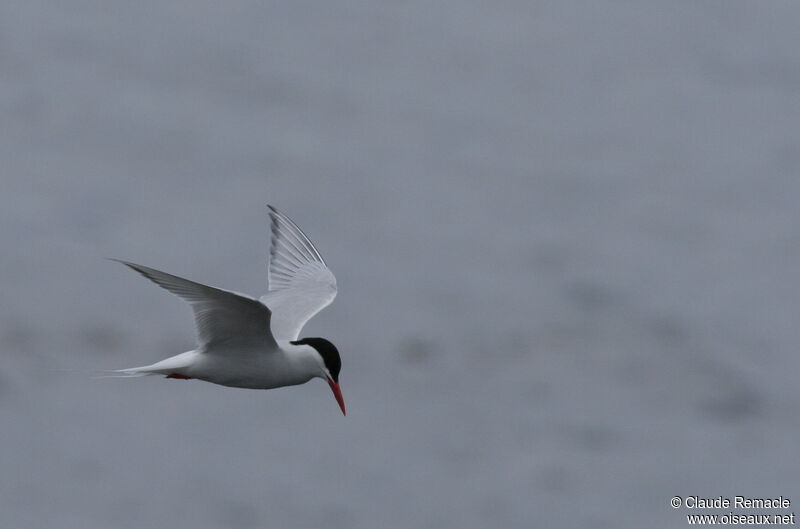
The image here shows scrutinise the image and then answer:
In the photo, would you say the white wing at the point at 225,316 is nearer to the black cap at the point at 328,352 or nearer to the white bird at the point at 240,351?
the white bird at the point at 240,351

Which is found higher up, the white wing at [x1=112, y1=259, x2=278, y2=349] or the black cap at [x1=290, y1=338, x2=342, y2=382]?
the white wing at [x1=112, y1=259, x2=278, y2=349]

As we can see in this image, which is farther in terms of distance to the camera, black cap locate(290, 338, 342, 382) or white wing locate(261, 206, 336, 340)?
white wing locate(261, 206, 336, 340)

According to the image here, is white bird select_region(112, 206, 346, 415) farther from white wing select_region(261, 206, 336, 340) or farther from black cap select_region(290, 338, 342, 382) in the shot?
white wing select_region(261, 206, 336, 340)

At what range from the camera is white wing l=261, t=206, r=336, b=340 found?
10.5 metres

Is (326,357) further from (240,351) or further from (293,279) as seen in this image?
(293,279)

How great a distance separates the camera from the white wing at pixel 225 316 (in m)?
8.32

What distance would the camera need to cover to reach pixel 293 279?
433 inches

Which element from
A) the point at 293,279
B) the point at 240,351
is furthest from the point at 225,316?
the point at 293,279

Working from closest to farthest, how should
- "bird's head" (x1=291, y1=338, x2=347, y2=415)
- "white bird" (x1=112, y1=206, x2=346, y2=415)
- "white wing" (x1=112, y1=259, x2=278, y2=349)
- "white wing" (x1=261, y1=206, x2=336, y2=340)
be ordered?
"white wing" (x1=112, y1=259, x2=278, y2=349) < "white bird" (x1=112, y1=206, x2=346, y2=415) < "bird's head" (x1=291, y1=338, x2=347, y2=415) < "white wing" (x1=261, y1=206, x2=336, y2=340)

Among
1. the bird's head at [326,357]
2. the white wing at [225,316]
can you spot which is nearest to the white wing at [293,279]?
the bird's head at [326,357]

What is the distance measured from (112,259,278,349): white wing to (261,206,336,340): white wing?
3.80ft

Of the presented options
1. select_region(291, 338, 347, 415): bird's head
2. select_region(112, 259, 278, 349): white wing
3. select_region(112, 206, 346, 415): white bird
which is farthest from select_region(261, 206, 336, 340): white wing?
select_region(112, 259, 278, 349): white wing

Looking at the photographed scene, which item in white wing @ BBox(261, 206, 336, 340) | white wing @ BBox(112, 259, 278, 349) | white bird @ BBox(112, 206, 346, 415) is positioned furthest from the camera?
white wing @ BBox(261, 206, 336, 340)

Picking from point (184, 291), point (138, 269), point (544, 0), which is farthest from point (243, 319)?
point (544, 0)
